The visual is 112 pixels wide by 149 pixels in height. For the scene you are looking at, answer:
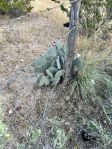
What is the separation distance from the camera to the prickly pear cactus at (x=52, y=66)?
4449mm

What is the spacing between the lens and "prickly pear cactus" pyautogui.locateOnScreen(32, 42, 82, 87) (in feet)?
14.6

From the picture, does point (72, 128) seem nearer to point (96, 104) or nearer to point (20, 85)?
point (96, 104)

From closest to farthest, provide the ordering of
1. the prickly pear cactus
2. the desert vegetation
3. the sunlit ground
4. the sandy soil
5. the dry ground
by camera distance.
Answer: the desert vegetation
the dry ground
the prickly pear cactus
the sandy soil
the sunlit ground

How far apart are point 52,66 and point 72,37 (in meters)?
0.49

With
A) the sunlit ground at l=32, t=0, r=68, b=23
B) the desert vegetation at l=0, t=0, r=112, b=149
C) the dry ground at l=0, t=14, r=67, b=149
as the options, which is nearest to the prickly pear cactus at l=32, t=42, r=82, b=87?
the desert vegetation at l=0, t=0, r=112, b=149

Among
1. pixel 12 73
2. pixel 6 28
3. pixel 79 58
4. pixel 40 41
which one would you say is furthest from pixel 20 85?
pixel 6 28

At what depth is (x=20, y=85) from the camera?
15.7ft

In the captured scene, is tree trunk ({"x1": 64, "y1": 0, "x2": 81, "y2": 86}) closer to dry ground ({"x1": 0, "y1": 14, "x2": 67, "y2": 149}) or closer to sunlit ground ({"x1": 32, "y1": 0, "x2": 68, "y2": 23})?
dry ground ({"x1": 0, "y1": 14, "x2": 67, "y2": 149})

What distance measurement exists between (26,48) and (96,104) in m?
1.83

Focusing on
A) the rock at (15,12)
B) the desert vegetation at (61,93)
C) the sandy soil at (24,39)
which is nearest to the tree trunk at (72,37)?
the desert vegetation at (61,93)

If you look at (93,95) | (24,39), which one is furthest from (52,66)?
(24,39)

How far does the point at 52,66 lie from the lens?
4.54 meters

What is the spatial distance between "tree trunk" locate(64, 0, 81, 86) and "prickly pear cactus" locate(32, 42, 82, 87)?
3.0 inches

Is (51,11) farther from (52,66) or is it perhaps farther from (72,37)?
(72,37)
